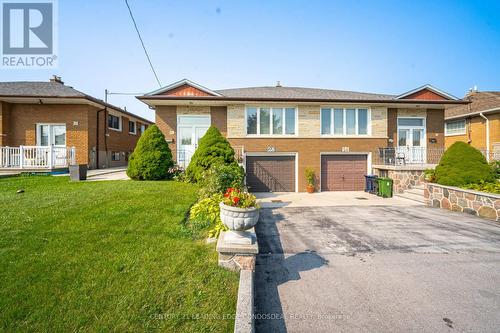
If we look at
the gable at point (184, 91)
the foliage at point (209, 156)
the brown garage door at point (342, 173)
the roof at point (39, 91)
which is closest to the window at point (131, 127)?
the roof at point (39, 91)

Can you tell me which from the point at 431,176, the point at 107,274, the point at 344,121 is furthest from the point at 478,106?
the point at 107,274

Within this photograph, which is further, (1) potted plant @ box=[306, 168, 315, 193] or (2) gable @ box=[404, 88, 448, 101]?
(2) gable @ box=[404, 88, 448, 101]

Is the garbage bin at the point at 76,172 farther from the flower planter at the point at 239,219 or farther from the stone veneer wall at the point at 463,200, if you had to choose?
the stone veneer wall at the point at 463,200

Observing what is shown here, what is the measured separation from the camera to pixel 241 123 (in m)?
13.6

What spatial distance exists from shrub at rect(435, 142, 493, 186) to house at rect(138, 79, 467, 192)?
11.1 feet

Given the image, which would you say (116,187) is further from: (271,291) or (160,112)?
(271,291)

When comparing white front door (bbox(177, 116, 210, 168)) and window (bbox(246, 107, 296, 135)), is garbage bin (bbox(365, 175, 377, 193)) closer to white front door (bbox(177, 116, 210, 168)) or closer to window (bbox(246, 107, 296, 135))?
window (bbox(246, 107, 296, 135))

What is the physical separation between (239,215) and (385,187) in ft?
37.2

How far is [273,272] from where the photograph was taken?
4105 millimetres

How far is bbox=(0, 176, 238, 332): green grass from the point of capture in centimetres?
248

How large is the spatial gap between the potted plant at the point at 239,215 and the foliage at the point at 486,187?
31.0 ft

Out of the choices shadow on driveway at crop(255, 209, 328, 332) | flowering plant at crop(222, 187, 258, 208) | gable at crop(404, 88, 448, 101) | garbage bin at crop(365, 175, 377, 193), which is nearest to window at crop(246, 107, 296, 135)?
garbage bin at crop(365, 175, 377, 193)

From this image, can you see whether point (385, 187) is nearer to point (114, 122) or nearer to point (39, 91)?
point (114, 122)

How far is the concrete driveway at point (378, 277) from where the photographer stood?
290cm
